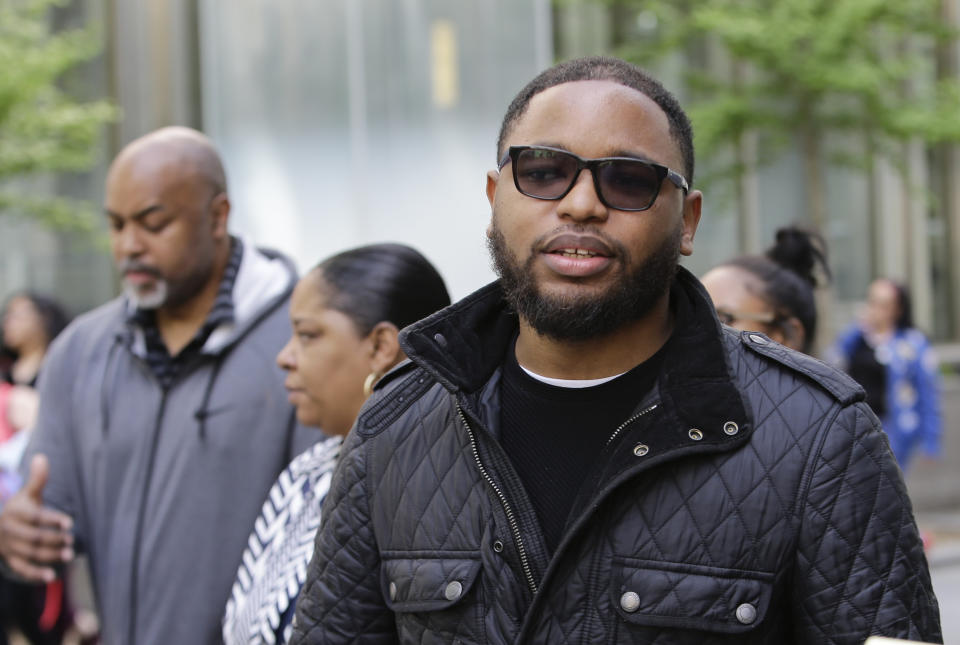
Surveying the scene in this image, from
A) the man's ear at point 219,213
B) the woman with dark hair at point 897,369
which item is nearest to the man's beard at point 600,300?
the man's ear at point 219,213

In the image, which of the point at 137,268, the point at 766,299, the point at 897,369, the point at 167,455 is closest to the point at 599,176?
the point at 766,299

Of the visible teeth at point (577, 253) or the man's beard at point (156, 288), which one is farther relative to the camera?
the man's beard at point (156, 288)

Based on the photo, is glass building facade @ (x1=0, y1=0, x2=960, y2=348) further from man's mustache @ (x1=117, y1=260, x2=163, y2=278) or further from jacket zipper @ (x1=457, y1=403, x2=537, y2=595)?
jacket zipper @ (x1=457, y1=403, x2=537, y2=595)

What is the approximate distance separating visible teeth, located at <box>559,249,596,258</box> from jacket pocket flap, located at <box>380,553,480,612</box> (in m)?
0.54

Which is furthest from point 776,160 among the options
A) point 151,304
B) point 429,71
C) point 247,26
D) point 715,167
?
point 151,304

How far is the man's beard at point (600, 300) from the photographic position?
2.06m

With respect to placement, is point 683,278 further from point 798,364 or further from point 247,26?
point 247,26

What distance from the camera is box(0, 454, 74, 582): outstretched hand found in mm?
3660

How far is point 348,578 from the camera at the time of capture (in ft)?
7.45

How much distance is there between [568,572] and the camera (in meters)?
1.99

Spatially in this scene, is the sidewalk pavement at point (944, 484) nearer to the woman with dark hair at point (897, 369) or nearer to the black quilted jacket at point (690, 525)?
the woman with dark hair at point (897, 369)

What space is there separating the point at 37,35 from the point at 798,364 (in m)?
8.46

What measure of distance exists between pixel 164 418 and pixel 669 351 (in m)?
2.26

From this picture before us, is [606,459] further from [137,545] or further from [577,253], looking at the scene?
[137,545]
